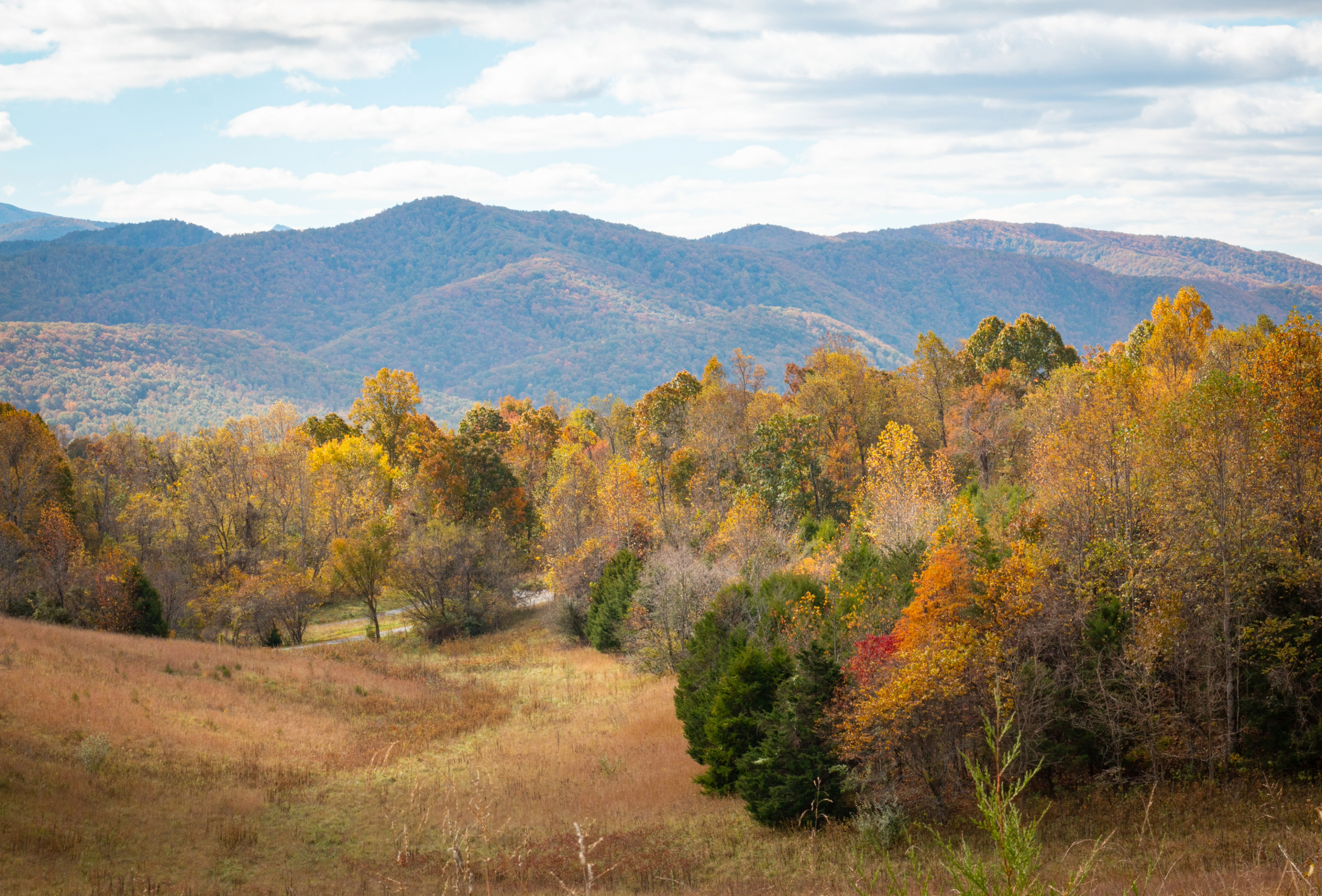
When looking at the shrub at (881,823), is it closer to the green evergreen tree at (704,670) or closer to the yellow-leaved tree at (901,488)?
the green evergreen tree at (704,670)

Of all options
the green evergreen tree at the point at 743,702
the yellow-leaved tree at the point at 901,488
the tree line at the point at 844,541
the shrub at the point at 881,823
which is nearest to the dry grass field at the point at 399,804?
the shrub at the point at 881,823

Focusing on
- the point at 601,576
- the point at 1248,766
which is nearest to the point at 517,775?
the point at 1248,766

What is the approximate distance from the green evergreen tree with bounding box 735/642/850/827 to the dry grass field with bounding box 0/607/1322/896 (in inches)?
29.0

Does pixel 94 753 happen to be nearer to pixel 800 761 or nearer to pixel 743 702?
pixel 743 702

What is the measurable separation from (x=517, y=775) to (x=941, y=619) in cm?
1403

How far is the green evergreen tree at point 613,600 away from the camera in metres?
48.6

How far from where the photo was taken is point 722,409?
2504 inches

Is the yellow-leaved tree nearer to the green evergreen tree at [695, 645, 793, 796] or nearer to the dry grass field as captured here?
the green evergreen tree at [695, 645, 793, 796]

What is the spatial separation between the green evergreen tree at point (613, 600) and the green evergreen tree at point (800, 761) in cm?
2444

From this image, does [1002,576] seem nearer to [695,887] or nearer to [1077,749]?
[1077,749]

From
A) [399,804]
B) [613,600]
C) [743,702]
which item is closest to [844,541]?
[613,600]

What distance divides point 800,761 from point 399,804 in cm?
1084

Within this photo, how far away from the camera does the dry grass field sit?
53.9ft

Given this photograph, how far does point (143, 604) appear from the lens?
48844mm
